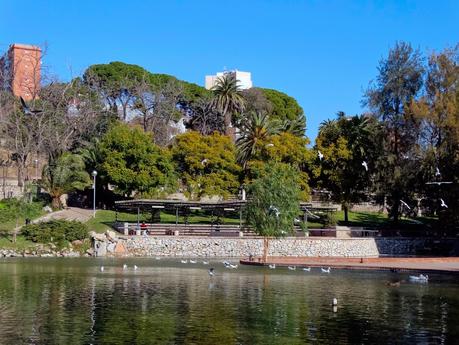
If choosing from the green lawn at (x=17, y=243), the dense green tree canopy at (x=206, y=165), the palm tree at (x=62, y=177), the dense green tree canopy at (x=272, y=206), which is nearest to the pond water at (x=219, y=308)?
the dense green tree canopy at (x=272, y=206)

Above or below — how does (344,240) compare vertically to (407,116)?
below

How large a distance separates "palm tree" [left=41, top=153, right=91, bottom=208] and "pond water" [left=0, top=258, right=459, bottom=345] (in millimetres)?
24729

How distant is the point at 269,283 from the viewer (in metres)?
35.5

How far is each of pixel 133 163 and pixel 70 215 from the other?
9414 millimetres

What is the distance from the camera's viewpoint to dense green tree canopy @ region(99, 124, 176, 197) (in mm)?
68000

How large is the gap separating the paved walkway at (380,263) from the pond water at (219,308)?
3578 millimetres

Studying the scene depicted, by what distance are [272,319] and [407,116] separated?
4119 cm

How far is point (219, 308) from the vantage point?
25.9 meters

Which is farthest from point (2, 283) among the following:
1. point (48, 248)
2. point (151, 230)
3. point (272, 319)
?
point (151, 230)

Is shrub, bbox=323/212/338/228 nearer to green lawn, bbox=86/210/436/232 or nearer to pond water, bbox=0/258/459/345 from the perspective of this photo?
green lawn, bbox=86/210/436/232

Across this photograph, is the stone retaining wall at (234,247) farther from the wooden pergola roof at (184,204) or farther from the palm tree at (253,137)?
the palm tree at (253,137)

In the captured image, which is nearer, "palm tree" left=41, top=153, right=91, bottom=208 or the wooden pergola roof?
the wooden pergola roof

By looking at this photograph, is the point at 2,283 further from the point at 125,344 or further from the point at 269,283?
the point at 125,344

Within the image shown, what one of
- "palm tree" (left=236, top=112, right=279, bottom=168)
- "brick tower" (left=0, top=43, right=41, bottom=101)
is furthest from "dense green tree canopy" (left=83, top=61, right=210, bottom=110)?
"palm tree" (left=236, top=112, right=279, bottom=168)
